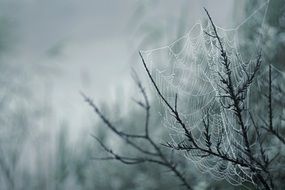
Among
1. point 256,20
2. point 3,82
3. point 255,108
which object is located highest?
point 3,82

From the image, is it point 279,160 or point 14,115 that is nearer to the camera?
point 279,160

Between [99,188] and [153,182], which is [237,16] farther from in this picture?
[99,188]

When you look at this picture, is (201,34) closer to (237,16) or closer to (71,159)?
(237,16)

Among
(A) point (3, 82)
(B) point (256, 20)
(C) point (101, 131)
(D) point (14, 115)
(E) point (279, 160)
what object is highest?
(A) point (3, 82)


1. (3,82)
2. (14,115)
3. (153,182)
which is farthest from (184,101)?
(3,82)

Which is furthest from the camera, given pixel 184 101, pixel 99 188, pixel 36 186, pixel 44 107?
pixel 44 107

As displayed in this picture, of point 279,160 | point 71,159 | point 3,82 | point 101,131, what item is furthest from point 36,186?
point 279,160

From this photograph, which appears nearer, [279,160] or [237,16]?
[279,160]

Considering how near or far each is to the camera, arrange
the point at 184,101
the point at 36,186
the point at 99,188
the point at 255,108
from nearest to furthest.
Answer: the point at 255,108 → the point at 184,101 → the point at 99,188 → the point at 36,186

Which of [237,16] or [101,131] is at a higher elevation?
[101,131]
